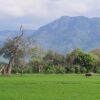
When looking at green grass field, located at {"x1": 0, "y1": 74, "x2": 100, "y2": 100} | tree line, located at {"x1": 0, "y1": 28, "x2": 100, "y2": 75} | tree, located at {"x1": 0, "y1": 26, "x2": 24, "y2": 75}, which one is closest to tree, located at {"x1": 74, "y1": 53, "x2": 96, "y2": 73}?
tree line, located at {"x1": 0, "y1": 28, "x2": 100, "y2": 75}

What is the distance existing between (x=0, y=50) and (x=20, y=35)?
70.5ft

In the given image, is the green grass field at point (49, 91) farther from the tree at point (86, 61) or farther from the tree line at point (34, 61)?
the tree at point (86, 61)

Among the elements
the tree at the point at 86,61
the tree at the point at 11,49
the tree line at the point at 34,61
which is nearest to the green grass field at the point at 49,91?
the tree at the point at 11,49

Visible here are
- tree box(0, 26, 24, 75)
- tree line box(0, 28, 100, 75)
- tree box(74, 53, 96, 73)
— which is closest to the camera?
tree box(0, 26, 24, 75)

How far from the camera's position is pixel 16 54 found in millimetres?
119125

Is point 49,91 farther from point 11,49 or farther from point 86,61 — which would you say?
point 86,61

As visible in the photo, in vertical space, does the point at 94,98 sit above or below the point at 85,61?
below

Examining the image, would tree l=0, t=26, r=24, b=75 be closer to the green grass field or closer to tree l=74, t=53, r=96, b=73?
tree l=74, t=53, r=96, b=73

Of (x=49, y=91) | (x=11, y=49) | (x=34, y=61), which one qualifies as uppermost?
(x=11, y=49)

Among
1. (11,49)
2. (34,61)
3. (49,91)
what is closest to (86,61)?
(34,61)

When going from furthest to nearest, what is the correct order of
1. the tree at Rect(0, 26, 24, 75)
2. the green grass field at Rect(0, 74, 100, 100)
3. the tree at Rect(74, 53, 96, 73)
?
the tree at Rect(74, 53, 96, 73), the tree at Rect(0, 26, 24, 75), the green grass field at Rect(0, 74, 100, 100)

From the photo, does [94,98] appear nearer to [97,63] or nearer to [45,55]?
[97,63]

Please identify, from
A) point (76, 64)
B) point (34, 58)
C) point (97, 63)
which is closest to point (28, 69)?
point (34, 58)

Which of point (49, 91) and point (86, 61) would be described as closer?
point (49, 91)
